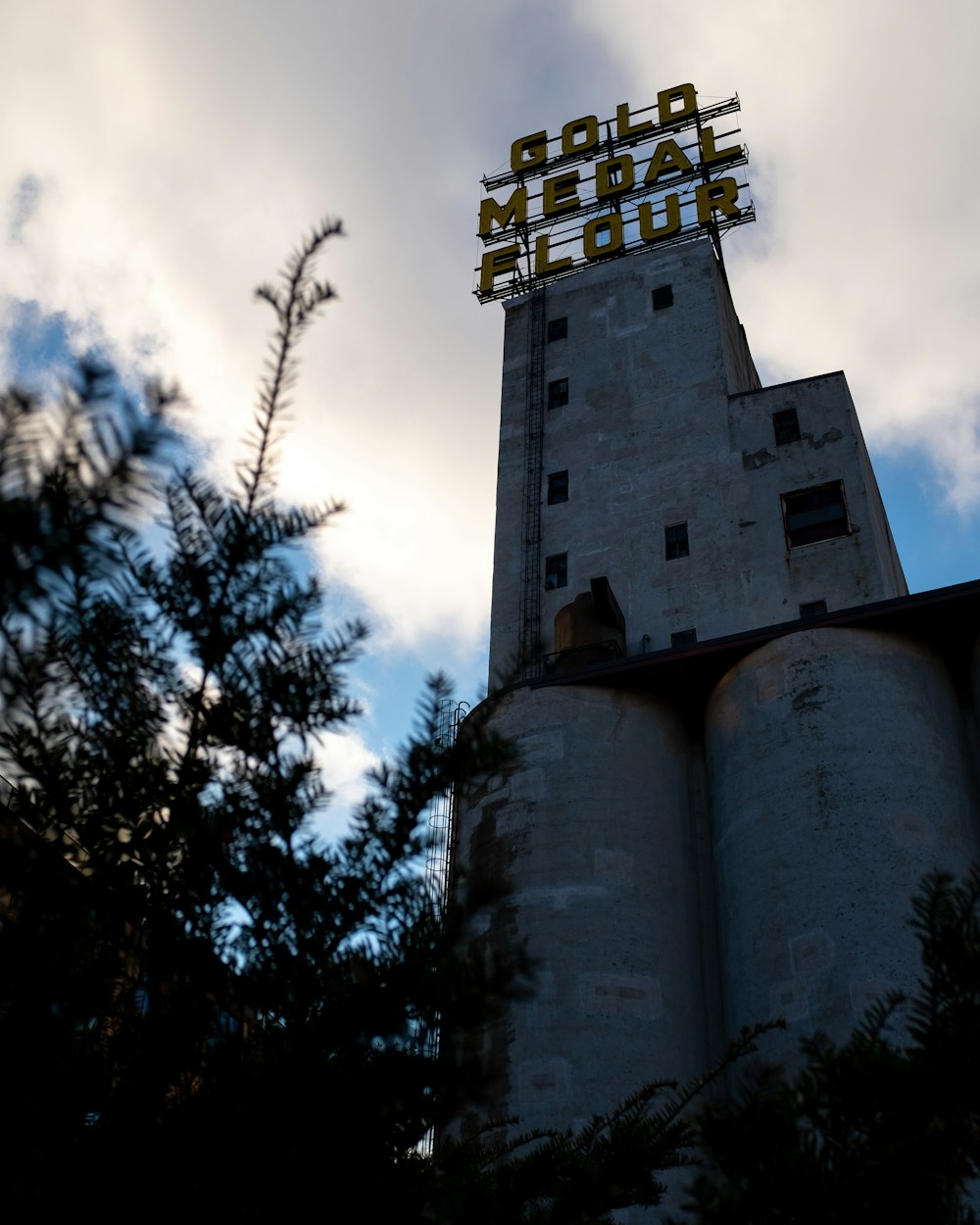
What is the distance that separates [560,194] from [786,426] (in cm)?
1872

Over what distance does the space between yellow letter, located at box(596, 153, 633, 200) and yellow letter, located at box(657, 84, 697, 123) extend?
8.35 ft

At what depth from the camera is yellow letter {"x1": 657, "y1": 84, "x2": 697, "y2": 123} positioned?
50.1 metres

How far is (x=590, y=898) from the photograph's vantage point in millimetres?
23750

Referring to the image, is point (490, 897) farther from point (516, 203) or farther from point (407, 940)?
point (516, 203)

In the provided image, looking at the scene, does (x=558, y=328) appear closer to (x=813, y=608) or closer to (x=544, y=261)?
(x=544, y=261)

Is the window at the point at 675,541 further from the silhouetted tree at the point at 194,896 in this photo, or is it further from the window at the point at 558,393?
the silhouetted tree at the point at 194,896

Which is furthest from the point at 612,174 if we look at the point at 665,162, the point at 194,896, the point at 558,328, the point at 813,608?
the point at 194,896

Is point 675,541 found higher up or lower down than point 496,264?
lower down

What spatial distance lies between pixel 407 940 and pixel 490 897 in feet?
1.69

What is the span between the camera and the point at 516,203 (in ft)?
165

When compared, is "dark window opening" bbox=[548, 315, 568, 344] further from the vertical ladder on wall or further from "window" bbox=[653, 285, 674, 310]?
"window" bbox=[653, 285, 674, 310]

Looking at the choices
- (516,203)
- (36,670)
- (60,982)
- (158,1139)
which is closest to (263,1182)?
(158,1139)

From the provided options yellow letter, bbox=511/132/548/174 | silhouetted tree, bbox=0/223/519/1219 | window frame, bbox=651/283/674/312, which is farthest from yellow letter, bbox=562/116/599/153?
silhouetted tree, bbox=0/223/519/1219

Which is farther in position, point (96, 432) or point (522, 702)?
point (522, 702)
